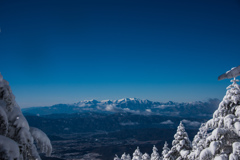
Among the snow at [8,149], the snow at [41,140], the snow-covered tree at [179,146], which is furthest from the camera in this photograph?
the snow-covered tree at [179,146]

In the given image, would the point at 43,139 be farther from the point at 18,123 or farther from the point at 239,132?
the point at 239,132

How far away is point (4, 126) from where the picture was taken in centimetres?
443

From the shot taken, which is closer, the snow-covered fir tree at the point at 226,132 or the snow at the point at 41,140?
the snow at the point at 41,140

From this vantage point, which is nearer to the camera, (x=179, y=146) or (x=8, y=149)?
(x=8, y=149)

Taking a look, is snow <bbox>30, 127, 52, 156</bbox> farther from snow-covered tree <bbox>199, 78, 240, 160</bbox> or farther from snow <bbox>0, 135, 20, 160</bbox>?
snow-covered tree <bbox>199, 78, 240, 160</bbox>

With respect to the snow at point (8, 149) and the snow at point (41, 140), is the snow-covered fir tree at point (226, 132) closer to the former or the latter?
the snow at point (41, 140)

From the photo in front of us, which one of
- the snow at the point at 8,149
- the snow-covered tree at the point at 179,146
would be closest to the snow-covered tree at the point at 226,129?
the snow at the point at 8,149

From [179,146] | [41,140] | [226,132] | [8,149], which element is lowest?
[179,146]

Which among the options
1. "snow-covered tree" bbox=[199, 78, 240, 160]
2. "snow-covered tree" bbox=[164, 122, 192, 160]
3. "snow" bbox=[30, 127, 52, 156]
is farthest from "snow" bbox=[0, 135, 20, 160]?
"snow-covered tree" bbox=[164, 122, 192, 160]

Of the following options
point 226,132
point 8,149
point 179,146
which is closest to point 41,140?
point 8,149

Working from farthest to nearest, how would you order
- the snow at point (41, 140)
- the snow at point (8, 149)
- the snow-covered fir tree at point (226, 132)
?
the snow-covered fir tree at point (226, 132)
the snow at point (41, 140)
the snow at point (8, 149)

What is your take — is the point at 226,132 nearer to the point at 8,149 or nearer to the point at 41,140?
the point at 41,140

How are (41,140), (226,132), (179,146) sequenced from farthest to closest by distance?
(179,146)
(226,132)
(41,140)

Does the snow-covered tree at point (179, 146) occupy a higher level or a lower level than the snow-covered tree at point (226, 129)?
lower
